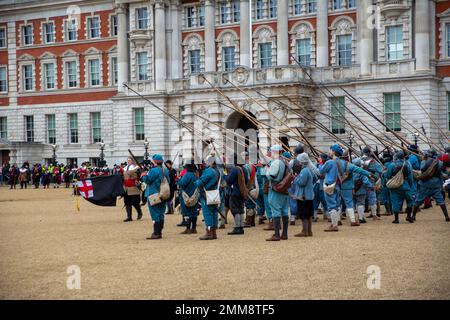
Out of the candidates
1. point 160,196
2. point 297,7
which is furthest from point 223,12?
point 160,196

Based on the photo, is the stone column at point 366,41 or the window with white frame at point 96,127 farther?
the window with white frame at point 96,127

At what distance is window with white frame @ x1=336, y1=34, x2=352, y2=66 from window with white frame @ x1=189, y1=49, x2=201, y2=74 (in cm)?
959

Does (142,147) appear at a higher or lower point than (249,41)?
lower

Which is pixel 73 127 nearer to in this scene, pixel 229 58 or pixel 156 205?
pixel 229 58

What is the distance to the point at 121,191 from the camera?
21828mm

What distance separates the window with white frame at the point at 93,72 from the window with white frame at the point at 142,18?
207 inches

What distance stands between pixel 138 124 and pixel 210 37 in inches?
296

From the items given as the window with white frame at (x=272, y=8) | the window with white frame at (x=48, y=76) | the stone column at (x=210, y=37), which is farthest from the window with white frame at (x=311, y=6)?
the window with white frame at (x=48, y=76)

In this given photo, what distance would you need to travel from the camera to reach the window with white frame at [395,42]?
40.0 meters

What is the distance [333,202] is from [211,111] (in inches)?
1020

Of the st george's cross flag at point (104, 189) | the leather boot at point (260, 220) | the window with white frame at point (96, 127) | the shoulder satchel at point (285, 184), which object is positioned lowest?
the leather boot at point (260, 220)

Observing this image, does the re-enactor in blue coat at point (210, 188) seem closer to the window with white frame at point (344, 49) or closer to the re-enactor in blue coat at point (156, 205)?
the re-enactor in blue coat at point (156, 205)
